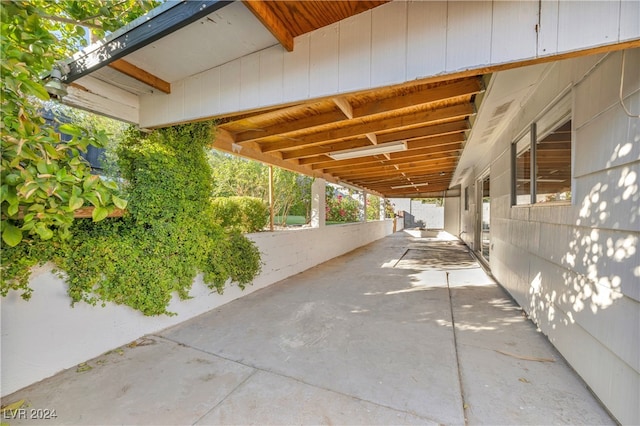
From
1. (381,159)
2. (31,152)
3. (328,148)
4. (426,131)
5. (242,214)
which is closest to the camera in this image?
(31,152)

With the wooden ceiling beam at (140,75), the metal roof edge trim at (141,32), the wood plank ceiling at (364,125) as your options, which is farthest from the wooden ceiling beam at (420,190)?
the metal roof edge trim at (141,32)

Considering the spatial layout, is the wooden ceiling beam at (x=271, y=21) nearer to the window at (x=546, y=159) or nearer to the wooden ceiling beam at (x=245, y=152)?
the wooden ceiling beam at (x=245, y=152)

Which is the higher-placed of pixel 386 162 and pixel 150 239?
pixel 386 162

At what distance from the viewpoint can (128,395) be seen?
1976mm

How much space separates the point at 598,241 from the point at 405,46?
191 centimetres

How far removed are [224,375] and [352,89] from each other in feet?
8.14

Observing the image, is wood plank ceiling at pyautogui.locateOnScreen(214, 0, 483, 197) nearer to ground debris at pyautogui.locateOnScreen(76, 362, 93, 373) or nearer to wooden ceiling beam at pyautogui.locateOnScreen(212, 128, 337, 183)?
wooden ceiling beam at pyautogui.locateOnScreen(212, 128, 337, 183)

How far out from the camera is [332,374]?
2.20m

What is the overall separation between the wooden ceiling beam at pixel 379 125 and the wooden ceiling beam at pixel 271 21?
78.1 inches

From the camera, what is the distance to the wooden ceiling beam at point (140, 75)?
2471 mm

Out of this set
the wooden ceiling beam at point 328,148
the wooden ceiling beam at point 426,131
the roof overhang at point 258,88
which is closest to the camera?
the roof overhang at point 258,88

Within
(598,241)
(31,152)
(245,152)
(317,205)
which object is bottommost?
(598,241)

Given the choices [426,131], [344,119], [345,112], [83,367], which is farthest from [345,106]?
[83,367]

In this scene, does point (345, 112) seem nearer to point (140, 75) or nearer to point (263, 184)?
point (140, 75)
